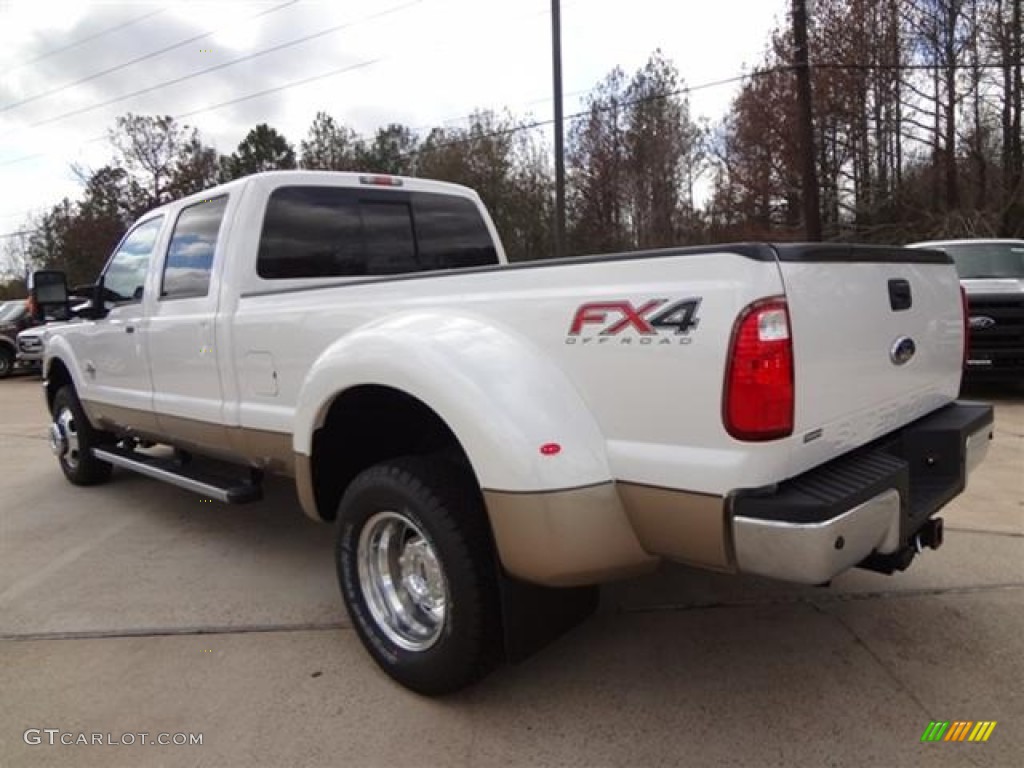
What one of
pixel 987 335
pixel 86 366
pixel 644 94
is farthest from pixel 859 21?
pixel 86 366

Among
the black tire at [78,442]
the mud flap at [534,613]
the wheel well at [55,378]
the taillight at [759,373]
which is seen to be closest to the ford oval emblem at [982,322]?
the mud flap at [534,613]

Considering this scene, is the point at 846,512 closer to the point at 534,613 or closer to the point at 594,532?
the point at 594,532

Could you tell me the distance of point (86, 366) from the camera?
5.56 m

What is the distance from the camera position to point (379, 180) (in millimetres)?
4484

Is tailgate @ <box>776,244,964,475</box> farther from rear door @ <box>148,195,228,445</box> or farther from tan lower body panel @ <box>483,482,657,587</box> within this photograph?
rear door @ <box>148,195,228,445</box>

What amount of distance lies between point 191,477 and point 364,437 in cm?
166

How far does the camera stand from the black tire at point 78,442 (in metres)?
5.93

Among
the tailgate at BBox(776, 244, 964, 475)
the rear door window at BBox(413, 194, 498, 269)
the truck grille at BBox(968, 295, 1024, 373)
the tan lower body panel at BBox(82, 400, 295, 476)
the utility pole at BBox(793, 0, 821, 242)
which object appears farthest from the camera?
the utility pole at BBox(793, 0, 821, 242)

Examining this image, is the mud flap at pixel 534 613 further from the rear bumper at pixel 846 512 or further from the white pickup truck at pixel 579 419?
the rear bumper at pixel 846 512

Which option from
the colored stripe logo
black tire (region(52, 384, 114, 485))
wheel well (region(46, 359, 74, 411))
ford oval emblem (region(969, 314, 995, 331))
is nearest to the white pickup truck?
the colored stripe logo

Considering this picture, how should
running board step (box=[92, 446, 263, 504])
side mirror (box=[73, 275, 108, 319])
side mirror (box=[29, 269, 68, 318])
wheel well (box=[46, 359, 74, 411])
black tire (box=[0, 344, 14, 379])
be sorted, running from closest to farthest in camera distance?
running board step (box=[92, 446, 263, 504]), side mirror (box=[73, 275, 108, 319]), side mirror (box=[29, 269, 68, 318]), wheel well (box=[46, 359, 74, 411]), black tire (box=[0, 344, 14, 379])

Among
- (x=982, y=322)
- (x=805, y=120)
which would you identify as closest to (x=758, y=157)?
(x=805, y=120)

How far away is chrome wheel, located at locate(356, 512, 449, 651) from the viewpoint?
2914 mm

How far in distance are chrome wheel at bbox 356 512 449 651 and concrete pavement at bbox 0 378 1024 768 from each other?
8.5 inches
